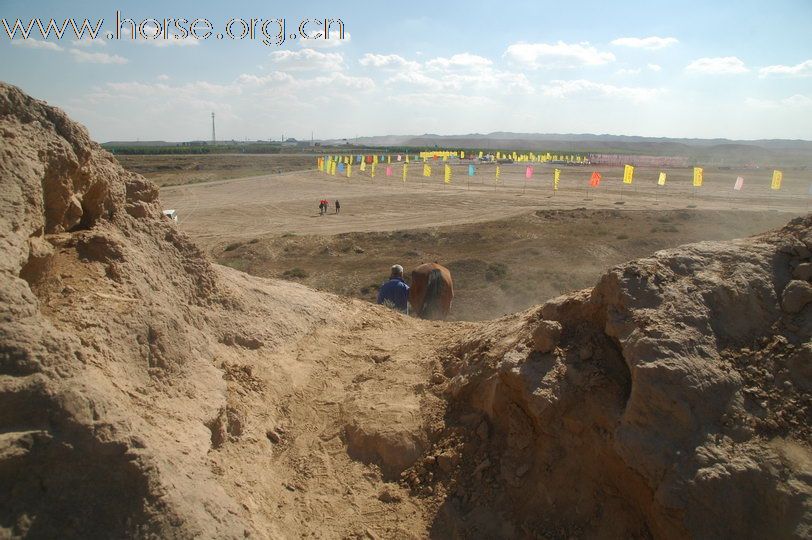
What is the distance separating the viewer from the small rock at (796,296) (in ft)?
14.7

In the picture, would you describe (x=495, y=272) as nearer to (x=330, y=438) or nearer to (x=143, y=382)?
(x=330, y=438)

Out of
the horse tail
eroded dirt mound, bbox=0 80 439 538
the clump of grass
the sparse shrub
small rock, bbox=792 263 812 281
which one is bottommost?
the clump of grass

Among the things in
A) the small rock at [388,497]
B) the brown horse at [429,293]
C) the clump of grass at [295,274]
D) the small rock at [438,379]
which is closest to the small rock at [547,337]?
the small rock at [438,379]

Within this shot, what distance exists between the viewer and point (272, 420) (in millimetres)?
5250

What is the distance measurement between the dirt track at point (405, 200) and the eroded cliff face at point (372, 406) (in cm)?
2331

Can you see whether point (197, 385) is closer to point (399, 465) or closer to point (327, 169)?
point (399, 465)

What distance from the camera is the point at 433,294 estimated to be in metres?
12.3

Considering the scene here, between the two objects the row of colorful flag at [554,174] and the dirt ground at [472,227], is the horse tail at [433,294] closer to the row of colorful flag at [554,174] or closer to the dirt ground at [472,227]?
the dirt ground at [472,227]

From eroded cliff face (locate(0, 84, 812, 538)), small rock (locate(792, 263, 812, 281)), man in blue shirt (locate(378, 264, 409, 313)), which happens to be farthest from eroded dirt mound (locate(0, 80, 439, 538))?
man in blue shirt (locate(378, 264, 409, 313))

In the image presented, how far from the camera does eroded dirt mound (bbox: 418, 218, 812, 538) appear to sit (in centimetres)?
374

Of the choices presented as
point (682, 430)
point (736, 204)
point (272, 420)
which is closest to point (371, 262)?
point (272, 420)

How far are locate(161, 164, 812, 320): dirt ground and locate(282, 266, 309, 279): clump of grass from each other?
76 millimetres

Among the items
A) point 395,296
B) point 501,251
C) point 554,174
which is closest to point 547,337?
point 395,296

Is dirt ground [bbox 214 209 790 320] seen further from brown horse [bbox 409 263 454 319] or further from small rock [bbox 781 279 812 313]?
small rock [bbox 781 279 812 313]
